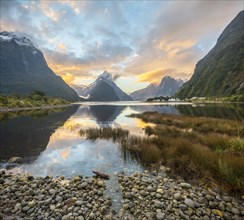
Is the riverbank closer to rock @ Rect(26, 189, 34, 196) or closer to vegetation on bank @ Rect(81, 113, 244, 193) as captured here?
rock @ Rect(26, 189, 34, 196)

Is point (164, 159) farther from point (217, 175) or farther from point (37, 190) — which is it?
point (37, 190)

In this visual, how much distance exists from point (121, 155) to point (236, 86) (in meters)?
201

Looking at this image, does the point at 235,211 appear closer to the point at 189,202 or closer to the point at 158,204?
the point at 189,202

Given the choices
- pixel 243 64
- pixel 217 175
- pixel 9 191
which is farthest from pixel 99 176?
pixel 243 64

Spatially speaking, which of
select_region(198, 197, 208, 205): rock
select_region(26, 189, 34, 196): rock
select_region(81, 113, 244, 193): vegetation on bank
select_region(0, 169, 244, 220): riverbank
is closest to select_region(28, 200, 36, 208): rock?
select_region(0, 169, 244, 220): riverbank

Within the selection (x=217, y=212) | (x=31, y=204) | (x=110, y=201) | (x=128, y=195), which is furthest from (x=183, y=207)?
(x=31, y=204)

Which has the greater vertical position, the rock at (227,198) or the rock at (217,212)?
the rock at (227,198)

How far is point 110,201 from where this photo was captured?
28.1ft

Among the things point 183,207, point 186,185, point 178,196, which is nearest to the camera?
point 183,207

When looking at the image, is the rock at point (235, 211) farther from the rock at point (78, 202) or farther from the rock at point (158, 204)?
the rock at point (78, 202)

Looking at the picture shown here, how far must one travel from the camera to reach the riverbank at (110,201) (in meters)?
7.55

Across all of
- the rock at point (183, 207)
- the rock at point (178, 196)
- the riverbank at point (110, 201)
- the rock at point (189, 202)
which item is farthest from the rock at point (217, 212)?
the rock at point (178, 196)

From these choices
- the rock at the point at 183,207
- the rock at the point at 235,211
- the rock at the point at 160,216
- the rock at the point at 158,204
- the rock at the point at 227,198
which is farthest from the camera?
the rock at the point at 227,198

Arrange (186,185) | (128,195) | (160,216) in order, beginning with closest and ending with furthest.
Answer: (160,216) → (128,195) → (186,185)
